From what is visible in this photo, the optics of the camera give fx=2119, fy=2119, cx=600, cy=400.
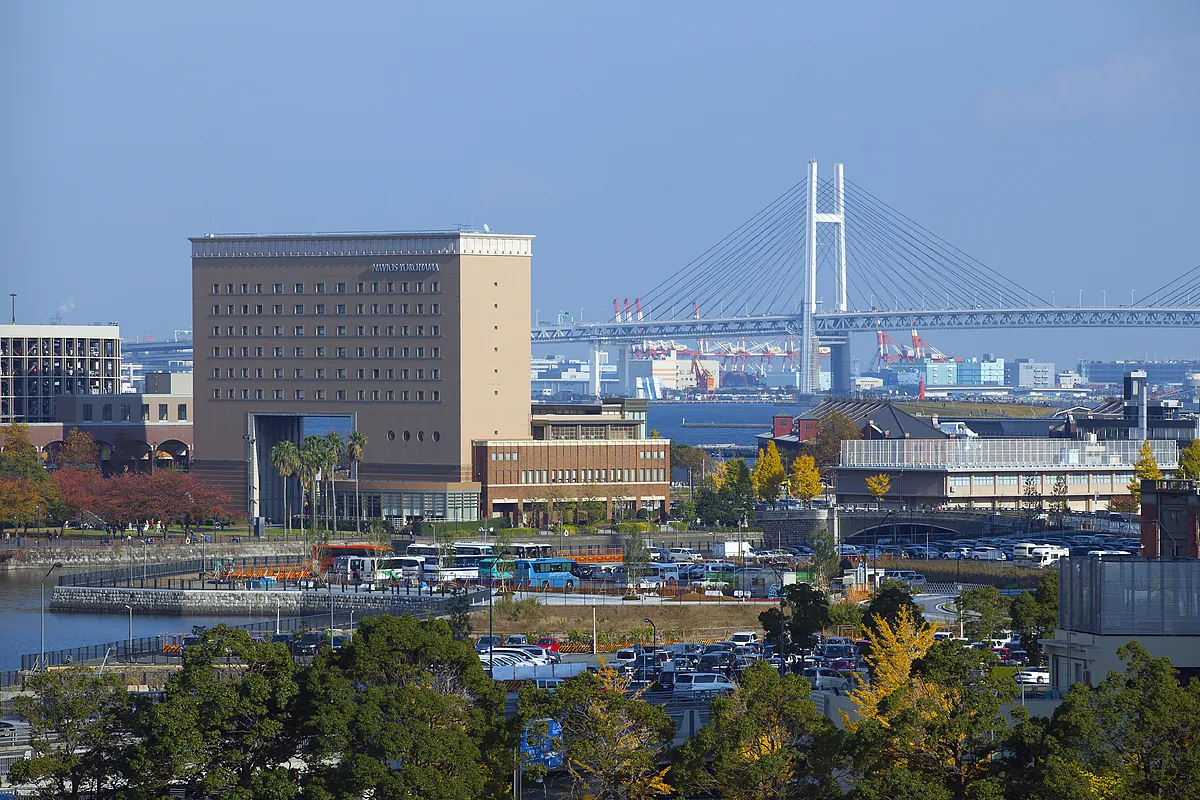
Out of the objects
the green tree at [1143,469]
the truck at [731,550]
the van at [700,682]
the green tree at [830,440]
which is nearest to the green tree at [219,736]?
the van at [700,682]

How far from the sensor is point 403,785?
20062 millimetres

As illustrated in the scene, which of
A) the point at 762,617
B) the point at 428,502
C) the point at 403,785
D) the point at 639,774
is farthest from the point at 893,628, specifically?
the point at 428,502

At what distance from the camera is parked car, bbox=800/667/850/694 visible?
1079 inches

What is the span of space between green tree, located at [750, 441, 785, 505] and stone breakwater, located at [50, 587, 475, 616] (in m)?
24.0

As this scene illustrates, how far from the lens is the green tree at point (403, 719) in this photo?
20.3 m

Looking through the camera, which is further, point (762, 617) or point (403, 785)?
point (762, 617)

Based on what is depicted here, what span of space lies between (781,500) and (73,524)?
23.0 metres

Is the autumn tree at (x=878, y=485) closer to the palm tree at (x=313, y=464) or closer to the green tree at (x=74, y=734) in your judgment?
the palm tree at (x=313, y=464)

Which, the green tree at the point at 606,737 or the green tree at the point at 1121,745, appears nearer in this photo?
the green tree at the point at 1121,745

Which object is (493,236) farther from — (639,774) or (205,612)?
(639,774)

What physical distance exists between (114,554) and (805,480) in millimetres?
22051

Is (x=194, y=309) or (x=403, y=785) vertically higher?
(x=194, y=309)

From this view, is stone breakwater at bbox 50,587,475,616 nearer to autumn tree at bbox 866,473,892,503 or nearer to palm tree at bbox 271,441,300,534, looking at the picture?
palm tree at bbox 271,441,300,534

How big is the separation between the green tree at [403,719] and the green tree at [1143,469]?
3598cm
